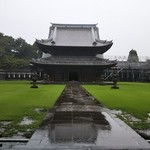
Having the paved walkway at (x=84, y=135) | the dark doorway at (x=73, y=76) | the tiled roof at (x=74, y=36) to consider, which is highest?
the tiled roof at (x=74, y=36)

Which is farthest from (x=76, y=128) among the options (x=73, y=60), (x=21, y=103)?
(x=73, y=60)

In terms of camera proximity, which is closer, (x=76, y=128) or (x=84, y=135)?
(x=84, y=135)

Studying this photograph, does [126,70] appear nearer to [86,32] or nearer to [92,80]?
[86,32]

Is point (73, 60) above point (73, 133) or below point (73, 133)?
above

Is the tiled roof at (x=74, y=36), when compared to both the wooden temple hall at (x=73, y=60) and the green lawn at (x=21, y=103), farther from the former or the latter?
the green lawn at (x=21, y=103)

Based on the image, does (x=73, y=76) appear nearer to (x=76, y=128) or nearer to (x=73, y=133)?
(x=76, y=128)

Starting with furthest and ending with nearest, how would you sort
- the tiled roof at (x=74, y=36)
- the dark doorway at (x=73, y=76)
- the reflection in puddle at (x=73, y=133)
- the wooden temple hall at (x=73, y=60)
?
the tiled roof at (x=74, y=36) < the dark doorway at (x=73, y=76) < the wooden temple hall at (x=73, y=60) < the reflection in puddle at (x=73, y=133)

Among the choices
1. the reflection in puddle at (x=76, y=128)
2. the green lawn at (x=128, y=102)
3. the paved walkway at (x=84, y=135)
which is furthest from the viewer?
the green lawn at (x=128, y=102)

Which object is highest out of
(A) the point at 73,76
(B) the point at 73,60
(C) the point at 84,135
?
(B) the point at 73,60

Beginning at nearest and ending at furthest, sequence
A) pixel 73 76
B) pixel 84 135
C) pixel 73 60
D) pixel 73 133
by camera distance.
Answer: pixel 84 135, pixel 73 133, pixel 73 60, pixel 73 76

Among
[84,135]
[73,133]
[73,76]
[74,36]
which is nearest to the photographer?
[84,135]

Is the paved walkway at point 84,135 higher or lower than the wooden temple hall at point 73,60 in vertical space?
lower

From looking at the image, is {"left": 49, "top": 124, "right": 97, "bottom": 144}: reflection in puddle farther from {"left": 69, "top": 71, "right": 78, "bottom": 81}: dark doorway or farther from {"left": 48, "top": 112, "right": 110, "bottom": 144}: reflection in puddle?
{"left": 69, "top": 71, "right": 78, "bottom": 81}: dark doorway

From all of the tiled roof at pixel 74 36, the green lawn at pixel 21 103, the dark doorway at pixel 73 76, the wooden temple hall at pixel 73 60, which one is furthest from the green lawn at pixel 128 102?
the tiled roof at pixel 74 36
